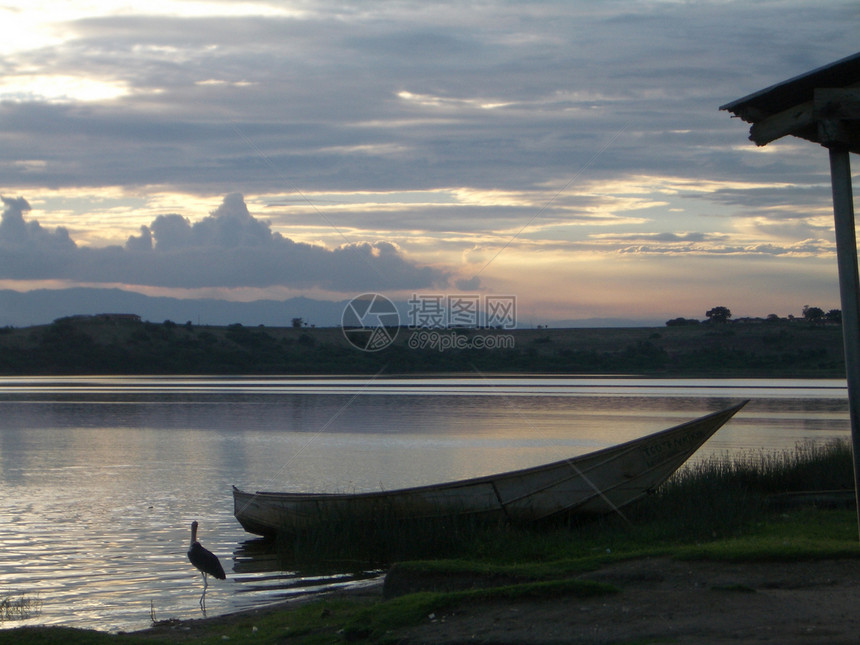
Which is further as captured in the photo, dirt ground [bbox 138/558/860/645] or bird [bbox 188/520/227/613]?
bird [bbox 188/520/227/613]

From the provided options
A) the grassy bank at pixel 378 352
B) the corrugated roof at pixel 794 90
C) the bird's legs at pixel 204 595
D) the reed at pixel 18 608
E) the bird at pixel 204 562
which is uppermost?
the corrugated roof at pixel 794 90

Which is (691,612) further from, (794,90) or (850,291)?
(794,90)

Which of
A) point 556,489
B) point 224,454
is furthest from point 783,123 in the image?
point 224,454

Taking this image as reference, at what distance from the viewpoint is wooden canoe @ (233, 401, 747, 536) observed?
42.9 feet

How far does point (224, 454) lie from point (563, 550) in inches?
670

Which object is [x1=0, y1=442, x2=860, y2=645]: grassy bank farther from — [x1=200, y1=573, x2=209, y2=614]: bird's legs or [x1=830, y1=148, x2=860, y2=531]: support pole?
[x1=830, y1=148, x2=860, y2=531]: support pole

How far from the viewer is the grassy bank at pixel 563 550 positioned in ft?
25.5

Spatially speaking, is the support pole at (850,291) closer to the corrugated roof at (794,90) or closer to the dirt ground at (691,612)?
the corrugated roof at (794,90)

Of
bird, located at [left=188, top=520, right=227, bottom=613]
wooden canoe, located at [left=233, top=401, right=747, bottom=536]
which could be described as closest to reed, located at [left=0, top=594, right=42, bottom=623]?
bird, located at [left=188, top=520, right=227, bottom=613]

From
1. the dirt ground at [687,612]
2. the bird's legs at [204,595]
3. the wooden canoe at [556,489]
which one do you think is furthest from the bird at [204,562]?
the dirt ground at [687,612]

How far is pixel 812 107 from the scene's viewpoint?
8.09 meters

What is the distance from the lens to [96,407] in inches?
1774

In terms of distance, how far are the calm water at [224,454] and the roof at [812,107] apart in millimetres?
7795

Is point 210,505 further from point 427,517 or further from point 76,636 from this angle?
point 76,636
